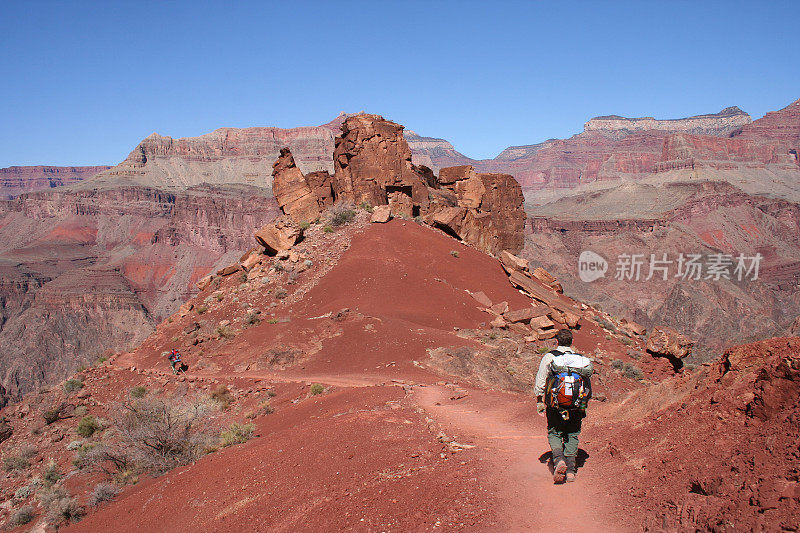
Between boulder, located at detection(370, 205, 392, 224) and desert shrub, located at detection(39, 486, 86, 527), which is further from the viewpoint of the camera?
boulder, located at detection(370, 205, 392, 224)

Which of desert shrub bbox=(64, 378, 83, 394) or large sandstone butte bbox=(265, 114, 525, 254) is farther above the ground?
large sandstone butte bbox=(265, 114, 525, 254)

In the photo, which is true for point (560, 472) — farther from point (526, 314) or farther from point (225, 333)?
point (225, 333)

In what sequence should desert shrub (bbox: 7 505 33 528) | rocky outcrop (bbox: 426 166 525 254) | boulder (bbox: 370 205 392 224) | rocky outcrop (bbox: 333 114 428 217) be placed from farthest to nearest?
rocky outcrop (bbox: 426 166 525 254) < rocky outcrop (bbox: 333 114 428 217) < boulder (bbox: 370 205 392 224) < desert shrub (bbox: 7 505 33 528)

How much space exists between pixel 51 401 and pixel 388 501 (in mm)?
16245

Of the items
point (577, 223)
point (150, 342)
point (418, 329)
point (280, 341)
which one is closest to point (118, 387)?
point (150, 342)

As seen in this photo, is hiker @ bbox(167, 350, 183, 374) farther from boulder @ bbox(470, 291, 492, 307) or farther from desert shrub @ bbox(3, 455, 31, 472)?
boulder @ bbox(470, 291, 492, 307)

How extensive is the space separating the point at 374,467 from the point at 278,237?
20369mm

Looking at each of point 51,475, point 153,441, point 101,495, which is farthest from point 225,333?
point 101,495

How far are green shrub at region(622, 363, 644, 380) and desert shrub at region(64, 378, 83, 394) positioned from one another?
17753 mm

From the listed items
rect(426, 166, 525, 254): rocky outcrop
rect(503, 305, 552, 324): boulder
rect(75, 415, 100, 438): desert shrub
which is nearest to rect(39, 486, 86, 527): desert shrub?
rect(75, 415, 100, 438): desert shrub

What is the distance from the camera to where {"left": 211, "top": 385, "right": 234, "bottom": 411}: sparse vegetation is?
13.3m

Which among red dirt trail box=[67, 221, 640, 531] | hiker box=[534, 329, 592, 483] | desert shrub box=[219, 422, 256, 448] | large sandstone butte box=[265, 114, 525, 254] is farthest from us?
large sandstone butte box=[265, 114, 525, 254]

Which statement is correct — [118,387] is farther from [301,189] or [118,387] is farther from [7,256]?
[7,256]

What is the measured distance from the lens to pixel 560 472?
543cm
